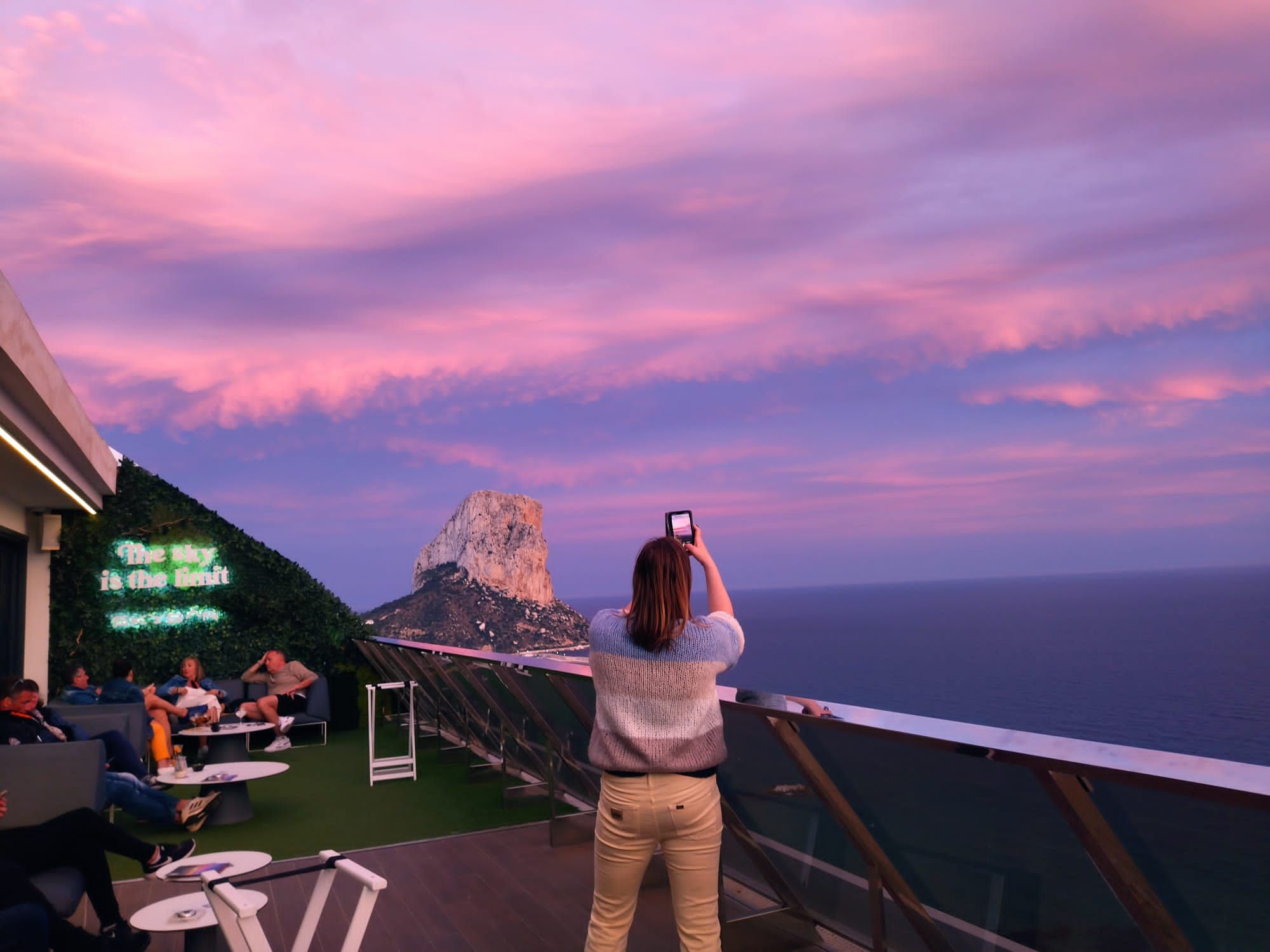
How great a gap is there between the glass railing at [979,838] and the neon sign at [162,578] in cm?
1110

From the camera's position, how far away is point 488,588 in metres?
58.5

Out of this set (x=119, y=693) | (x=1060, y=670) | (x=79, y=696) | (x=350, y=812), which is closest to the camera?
(x=350, y=812)

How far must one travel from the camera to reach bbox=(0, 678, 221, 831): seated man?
19.0ft

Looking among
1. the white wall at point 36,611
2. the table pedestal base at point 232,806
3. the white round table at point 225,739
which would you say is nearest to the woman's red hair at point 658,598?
the table pedestal base at point 232,806

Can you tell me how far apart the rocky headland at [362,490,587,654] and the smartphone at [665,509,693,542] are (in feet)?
82.9

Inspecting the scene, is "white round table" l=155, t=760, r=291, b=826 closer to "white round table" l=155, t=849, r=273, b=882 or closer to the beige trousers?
"white round table" l=155, t=849, r=273, b=882

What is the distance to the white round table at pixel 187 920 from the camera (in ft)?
11.9

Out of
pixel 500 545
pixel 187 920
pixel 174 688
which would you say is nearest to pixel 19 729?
pixel 187 920

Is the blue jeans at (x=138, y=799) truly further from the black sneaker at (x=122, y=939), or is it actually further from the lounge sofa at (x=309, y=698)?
the lounge sofa at (x=309, y=698)

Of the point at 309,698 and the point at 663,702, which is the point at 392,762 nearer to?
the point at 309,698

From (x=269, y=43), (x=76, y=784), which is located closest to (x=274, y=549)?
(x=269, y=43)

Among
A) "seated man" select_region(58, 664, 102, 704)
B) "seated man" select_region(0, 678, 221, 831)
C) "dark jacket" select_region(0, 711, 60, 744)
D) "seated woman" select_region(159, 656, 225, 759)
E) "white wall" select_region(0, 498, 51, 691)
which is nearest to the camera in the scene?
"dark jacket" select_region(0, 711, 60, 744)

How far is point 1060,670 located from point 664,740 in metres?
112

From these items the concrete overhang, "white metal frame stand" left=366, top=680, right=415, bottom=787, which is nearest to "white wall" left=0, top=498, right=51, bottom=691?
the concrete overhang
